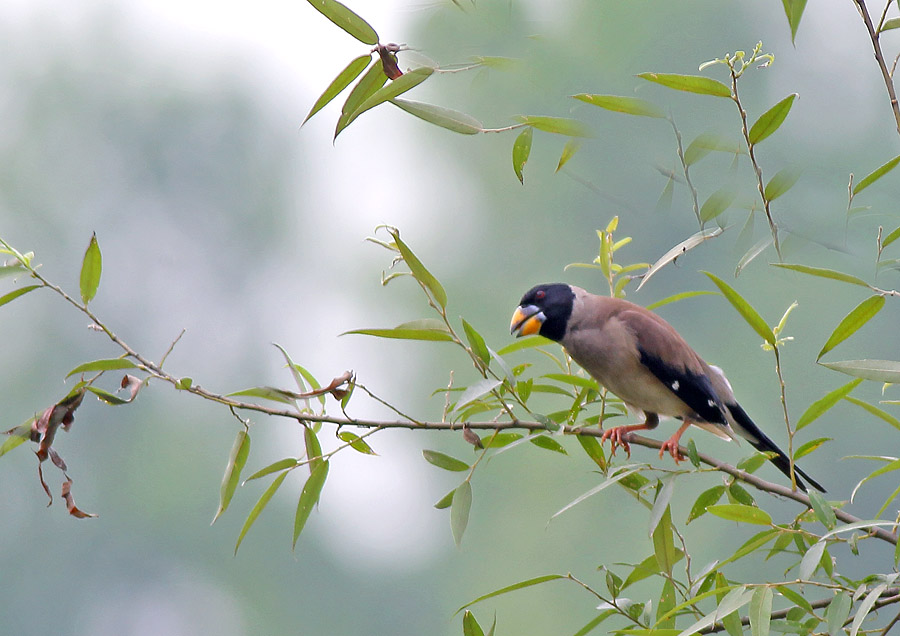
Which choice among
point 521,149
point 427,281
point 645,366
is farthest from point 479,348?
point 645,366

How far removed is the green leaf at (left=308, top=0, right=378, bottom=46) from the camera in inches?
26.9

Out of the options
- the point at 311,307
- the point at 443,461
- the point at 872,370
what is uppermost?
the point at 872,370

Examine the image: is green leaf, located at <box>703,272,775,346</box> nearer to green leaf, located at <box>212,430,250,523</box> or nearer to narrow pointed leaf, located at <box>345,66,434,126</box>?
narrow pointed leaf, located at <box>345,66,434,126</box>

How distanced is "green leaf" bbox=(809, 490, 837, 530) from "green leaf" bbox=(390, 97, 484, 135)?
401 mm

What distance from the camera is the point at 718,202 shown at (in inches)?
33.4

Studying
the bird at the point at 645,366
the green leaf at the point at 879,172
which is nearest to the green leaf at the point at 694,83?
the green leaf at the point at 879,172

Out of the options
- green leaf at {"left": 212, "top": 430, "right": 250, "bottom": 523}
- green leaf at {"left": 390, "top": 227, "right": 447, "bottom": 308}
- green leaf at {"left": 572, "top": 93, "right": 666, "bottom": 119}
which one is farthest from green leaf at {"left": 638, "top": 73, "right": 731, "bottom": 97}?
green leaf at {"left": 212, "top": 430, "right": 250, "bottom": 523}

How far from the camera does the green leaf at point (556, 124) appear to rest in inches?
30.1

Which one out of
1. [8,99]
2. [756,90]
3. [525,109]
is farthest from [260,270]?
[525,109]

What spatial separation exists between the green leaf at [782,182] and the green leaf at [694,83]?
0.10m

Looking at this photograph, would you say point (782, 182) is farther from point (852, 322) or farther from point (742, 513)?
point (742, 513)

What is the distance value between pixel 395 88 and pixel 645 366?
0.80m

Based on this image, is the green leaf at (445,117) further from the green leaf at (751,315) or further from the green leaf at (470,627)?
the green leaf at (470,627)

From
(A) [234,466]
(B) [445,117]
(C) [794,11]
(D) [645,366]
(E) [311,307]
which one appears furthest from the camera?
(E) [311,307]
